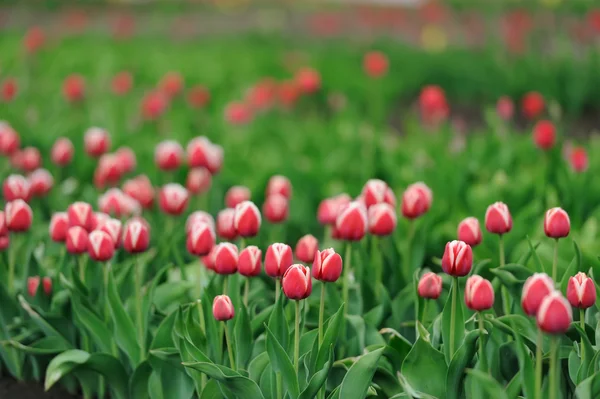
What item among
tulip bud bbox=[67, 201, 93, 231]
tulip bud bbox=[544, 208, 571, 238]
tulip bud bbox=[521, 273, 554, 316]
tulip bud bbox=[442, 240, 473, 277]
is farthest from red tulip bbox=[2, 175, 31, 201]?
tulip bud bbox=[521, 273, 554, 316]

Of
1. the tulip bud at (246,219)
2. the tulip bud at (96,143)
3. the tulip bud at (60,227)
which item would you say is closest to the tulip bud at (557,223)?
the tulip bud at (246,219)

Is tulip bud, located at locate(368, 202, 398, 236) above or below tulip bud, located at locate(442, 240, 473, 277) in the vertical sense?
below

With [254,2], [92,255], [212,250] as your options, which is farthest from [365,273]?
[254,2]

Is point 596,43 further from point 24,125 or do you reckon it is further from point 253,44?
point 24,125

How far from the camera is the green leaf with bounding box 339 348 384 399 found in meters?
1.94

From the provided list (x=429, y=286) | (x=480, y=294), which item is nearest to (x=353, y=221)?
(x=429, y=286)

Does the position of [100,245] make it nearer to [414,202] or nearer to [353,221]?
[353,221]

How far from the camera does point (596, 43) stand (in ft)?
28.8

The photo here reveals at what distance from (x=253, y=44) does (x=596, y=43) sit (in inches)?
165

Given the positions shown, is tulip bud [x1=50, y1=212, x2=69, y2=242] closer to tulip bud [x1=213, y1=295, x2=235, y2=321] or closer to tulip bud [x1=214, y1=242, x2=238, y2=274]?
tulip bud [x1=214, y1=242, x2=238, y2=274]

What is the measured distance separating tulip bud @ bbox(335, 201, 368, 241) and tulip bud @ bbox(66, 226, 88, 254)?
0.78 metres

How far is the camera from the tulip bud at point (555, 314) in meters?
1.52

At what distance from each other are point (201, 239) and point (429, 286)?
0.67m

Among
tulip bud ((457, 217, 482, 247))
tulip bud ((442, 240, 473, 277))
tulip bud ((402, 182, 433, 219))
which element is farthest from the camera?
tulip bud ((402, 182, 433, 219))
